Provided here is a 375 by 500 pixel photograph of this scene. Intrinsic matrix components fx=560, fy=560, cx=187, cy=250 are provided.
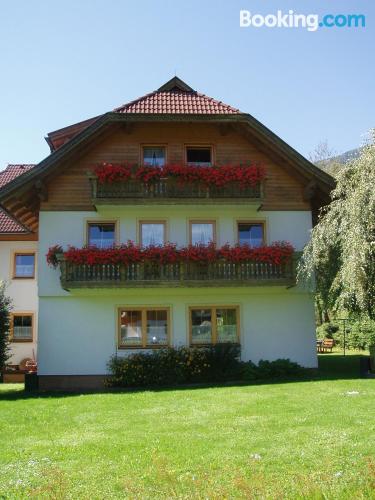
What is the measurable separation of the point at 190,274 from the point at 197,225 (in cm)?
228

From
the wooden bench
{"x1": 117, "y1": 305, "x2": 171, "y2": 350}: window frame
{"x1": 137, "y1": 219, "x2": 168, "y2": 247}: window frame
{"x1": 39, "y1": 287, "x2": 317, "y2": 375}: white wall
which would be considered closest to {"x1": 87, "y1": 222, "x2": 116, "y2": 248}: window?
{"x1": 137, "y1": 219, "x2": 168, "y2": 247}: window frame

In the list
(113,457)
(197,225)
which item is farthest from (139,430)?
(197,225)

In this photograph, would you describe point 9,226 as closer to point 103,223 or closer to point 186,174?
point 103,223

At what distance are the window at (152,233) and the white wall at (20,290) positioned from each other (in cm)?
917

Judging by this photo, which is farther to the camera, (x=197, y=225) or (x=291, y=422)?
(x=197, y=225)

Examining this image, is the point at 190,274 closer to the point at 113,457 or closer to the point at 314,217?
the point at 314,217

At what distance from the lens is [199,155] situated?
802 inches

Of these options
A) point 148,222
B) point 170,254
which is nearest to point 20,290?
point 148,222

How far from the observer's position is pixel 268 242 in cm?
1964

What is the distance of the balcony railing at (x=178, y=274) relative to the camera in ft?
58.7

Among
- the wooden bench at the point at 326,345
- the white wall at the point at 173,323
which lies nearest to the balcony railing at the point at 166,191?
the white wall at the point at 173,323

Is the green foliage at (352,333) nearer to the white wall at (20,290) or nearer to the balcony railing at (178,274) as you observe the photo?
the balcony railing at (178,274)

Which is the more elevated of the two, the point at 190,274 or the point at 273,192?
the point at 273,192

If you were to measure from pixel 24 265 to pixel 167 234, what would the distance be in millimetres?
10253
